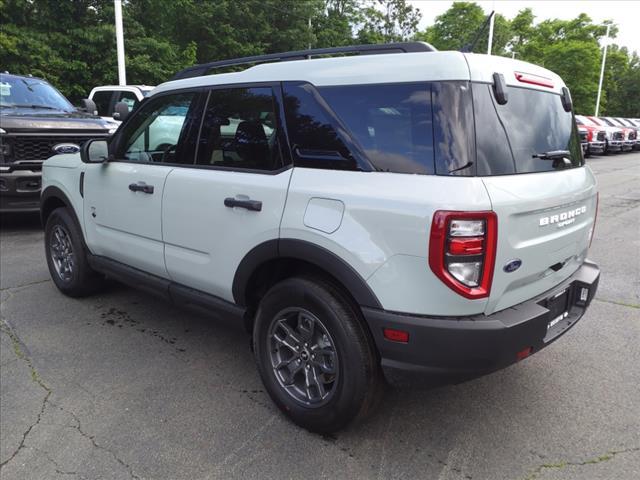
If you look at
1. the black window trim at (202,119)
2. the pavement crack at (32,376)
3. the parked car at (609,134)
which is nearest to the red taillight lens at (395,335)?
the black window trim at (202,119)

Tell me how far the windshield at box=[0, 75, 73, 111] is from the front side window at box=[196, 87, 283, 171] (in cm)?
612

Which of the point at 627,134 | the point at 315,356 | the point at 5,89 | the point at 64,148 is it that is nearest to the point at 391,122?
the point at 315,356

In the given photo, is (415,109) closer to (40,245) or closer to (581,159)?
(581,159)

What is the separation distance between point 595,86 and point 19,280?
2031 inches

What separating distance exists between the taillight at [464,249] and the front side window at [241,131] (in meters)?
1.05

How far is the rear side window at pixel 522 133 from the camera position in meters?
2.30

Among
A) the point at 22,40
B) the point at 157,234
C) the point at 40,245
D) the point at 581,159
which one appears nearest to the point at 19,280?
the point at 40,245

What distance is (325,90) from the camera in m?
2.65

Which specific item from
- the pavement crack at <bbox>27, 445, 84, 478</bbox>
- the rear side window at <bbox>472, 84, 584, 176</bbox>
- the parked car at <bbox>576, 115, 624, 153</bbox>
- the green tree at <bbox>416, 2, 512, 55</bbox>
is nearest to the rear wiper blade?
the rear side window at <bbox>472, 84, 584, 176</bbox>

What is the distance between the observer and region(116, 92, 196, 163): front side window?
3492 mm

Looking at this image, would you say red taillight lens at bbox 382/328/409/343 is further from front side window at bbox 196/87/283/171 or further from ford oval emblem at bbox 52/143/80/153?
ford oval emblem at bbox 52/143/80/153

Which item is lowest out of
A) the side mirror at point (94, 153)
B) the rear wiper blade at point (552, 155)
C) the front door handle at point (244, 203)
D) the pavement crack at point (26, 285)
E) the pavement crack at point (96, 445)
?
the pavement crack at point (96, 445)

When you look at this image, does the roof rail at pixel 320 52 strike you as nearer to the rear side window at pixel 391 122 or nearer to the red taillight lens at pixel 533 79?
the rear side window at pixel 391 122

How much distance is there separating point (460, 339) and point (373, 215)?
0.66 metres
